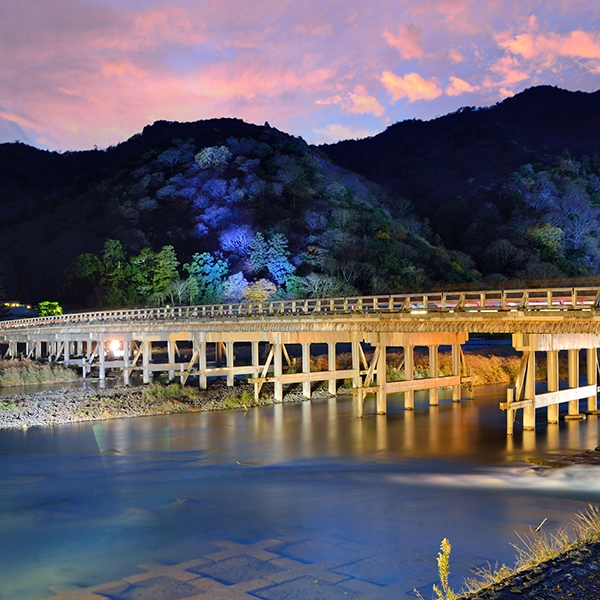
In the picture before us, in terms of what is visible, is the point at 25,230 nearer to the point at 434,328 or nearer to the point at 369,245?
the point at 369,245

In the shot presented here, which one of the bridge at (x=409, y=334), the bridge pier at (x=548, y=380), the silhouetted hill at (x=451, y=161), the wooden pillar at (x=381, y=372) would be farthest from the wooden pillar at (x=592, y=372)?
the silhouetted hill at (x=451, y=161)

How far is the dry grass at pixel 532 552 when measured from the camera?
922 cm

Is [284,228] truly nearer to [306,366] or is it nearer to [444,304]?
[306,366]

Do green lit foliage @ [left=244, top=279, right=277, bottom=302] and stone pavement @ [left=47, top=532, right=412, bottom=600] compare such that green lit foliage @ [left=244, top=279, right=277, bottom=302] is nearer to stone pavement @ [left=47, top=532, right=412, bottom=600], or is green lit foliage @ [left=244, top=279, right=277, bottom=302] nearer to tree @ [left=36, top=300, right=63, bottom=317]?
tree @ [left=36, top=300, right=63, bottom=317]

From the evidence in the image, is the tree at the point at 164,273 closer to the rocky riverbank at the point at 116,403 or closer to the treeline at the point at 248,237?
the treeline at the point at 248,237

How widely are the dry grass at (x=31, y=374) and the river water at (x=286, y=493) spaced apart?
61.2ft

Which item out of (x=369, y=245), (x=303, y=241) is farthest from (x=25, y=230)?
(x=369, y=245)

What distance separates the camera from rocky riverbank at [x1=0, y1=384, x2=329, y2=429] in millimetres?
27891

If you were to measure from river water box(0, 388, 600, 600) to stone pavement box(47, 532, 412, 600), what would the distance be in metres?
0.10

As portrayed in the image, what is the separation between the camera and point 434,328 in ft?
80.0

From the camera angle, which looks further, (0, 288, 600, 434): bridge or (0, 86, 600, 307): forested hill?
(0, 86, 600, 307): forested hill

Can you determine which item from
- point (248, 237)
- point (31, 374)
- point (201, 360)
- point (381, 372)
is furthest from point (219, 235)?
point (381, 372)

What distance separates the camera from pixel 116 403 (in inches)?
1193

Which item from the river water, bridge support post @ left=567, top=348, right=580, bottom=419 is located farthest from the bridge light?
bridge support post @ left=567, top=348, right=580, bottom=419
